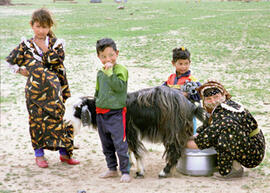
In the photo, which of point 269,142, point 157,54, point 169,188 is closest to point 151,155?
point 169,188

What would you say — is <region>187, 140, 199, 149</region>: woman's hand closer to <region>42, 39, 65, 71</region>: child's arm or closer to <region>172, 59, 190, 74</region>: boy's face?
<region>172, 59, 190, 74</region>: boy's face

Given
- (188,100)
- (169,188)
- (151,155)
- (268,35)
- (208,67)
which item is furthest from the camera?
(268,35)

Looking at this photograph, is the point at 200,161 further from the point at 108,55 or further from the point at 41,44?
the point at 41,44

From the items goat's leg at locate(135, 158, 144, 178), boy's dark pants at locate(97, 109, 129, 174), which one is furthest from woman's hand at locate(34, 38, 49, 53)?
goat's leg at locate(135, 158, 144, 178)

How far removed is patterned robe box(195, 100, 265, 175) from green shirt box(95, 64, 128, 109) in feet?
3.16

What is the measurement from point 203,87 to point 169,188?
45.9 inches

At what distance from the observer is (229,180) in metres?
4.76

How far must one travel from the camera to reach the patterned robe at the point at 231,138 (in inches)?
182

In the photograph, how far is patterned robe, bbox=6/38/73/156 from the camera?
5.25 metres

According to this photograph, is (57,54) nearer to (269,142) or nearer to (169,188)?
(169,188)

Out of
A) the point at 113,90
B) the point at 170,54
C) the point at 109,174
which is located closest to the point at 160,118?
the point at 113,90

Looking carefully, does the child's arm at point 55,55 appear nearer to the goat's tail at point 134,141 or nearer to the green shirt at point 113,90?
the green shirt at point 113,90

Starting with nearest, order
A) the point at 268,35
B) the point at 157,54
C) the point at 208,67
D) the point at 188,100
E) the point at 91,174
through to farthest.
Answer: the point at 188,100
the point at 91,174
the point at 208,67
the point at 157,54
the point at 268,35

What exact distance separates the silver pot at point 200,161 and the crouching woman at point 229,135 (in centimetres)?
15
